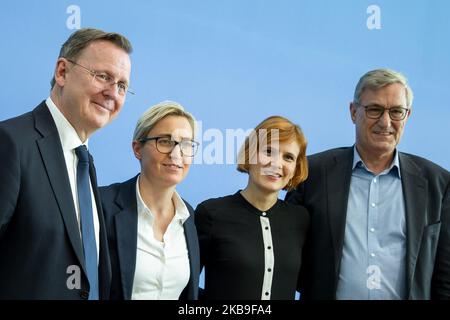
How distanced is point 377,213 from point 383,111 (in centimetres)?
44

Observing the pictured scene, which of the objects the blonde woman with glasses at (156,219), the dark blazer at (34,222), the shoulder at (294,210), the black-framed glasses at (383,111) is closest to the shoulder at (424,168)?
the black-framed glasses at (383,111)

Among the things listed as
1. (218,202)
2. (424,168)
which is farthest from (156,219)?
(424,168)

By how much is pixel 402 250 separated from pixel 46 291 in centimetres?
147

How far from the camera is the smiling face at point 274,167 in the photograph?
2.43m

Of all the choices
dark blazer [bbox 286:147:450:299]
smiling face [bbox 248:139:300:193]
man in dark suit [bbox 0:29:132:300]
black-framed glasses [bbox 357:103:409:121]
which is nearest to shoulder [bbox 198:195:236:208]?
smiling face [bbox 248:139:300:193]

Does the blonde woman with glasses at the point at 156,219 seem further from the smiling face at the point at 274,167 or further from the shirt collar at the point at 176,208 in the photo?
the smiling face at the point at 274,167

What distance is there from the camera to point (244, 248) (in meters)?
2.33

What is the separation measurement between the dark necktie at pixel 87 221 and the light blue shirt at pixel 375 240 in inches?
42.1

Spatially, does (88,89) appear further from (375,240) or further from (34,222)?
(375,240)

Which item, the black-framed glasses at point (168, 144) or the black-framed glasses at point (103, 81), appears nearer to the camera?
the black-framed glasses at point (103, 81)

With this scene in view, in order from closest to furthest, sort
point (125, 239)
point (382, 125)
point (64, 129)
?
point (64, 129)
point (125, 239)
point (382, 125)

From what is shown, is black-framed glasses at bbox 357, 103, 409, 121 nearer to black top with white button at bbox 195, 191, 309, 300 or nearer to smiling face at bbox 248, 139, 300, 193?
smiling face at bbox 248, 139, 300, 193
